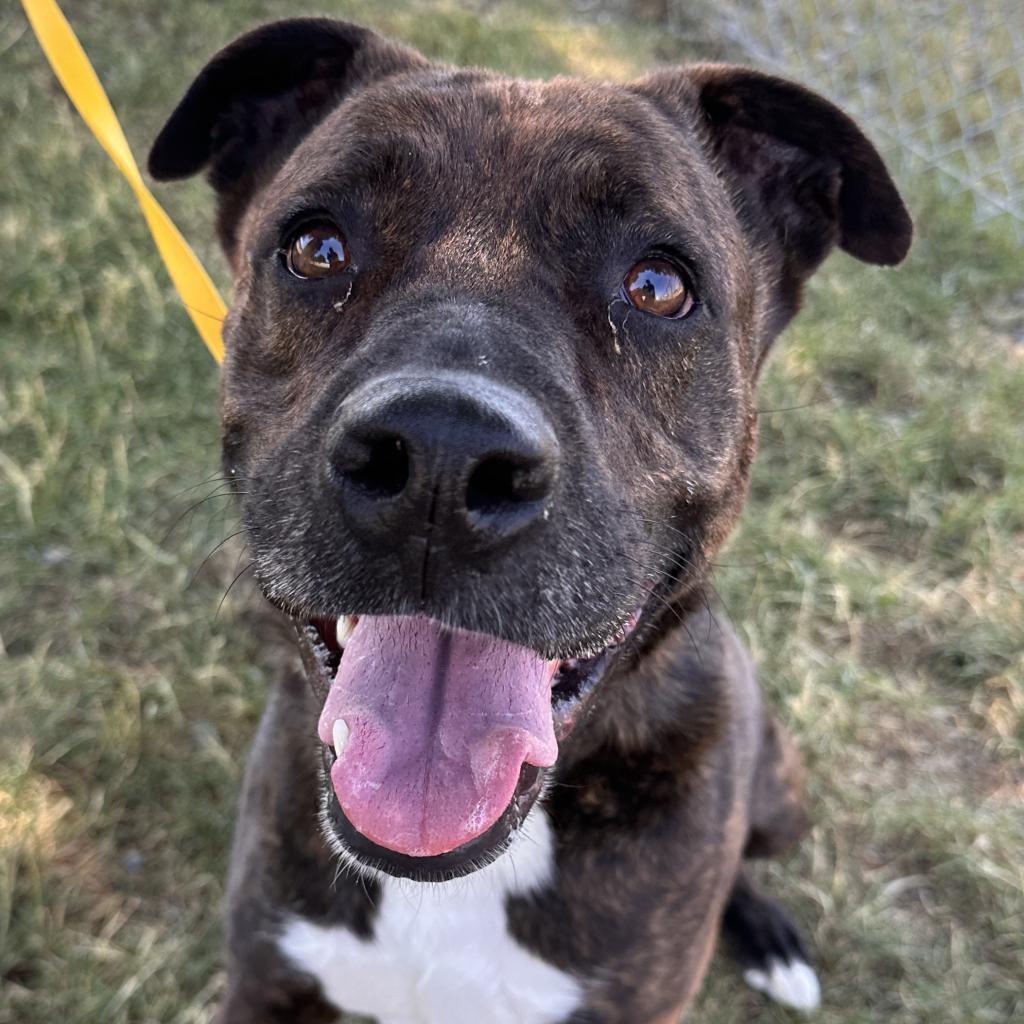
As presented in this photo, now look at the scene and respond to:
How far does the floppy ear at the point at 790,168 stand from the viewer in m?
2.22

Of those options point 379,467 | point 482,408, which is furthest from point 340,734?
point 482,408

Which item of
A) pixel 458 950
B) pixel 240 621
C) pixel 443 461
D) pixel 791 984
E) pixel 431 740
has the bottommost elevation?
pixel 791 984

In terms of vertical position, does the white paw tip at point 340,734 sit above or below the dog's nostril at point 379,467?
below

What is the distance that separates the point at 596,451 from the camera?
1.65m

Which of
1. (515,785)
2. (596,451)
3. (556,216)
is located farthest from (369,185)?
(515,785)

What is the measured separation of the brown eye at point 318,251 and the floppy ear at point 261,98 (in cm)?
56

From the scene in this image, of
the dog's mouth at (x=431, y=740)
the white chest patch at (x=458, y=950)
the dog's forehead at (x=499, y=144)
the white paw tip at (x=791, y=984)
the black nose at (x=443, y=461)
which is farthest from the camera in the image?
the white paw tip at (x=791, y=984)

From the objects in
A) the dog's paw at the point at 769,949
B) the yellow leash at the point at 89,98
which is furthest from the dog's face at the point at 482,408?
the dog's paw at the point at 769,949

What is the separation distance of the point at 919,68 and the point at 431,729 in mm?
6708

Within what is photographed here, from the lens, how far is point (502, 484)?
144 cm

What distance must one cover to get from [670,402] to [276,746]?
117cm

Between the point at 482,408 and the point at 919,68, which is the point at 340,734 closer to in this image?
the point at 482,408

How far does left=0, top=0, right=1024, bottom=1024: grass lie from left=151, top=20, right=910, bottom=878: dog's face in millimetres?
1440

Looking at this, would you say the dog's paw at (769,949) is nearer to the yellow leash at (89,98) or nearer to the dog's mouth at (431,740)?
the dog's mouth at (431,740)
